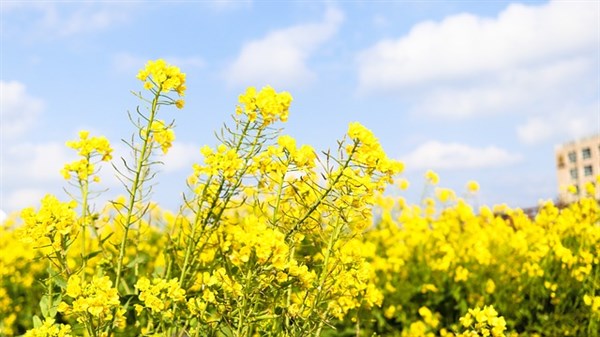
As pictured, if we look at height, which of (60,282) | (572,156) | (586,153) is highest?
(572,156)

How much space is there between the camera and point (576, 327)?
4156mm

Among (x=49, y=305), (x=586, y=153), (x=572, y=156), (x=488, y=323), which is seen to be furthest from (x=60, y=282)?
(x=572, y=156)

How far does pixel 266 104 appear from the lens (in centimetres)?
231

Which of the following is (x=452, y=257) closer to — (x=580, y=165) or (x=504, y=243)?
(x=504, y=243)

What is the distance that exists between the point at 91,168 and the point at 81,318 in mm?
770

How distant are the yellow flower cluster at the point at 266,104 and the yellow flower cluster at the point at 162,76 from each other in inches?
8.9

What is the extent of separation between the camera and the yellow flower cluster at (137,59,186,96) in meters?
2.42

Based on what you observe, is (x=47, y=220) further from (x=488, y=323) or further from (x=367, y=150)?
(x=488, y=323)

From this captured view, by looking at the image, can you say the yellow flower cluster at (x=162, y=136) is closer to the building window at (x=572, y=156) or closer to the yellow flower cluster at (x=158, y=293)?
the yellow flower cluster at (x=158, y=293)

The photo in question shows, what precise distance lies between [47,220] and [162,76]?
582 mm

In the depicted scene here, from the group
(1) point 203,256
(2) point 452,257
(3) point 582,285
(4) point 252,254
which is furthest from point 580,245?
(4) point 252,254

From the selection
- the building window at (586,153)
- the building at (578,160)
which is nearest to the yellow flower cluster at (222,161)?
the building at (578,160)

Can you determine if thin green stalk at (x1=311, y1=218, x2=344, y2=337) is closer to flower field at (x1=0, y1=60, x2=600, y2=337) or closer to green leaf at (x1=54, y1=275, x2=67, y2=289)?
flower field at (x1=0, y1=60, x2=600, y2=337)

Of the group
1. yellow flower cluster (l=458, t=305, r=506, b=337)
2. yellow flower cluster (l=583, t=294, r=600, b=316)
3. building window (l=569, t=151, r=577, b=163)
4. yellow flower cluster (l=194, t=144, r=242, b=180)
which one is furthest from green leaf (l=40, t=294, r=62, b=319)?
building window (l=569, t=151, r=577, b=163)
